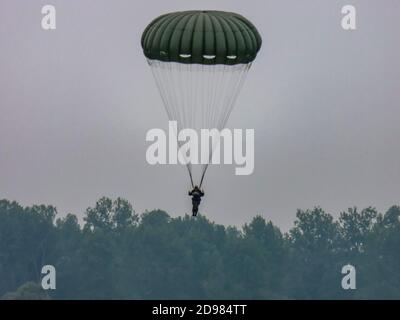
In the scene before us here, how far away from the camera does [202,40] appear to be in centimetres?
12781

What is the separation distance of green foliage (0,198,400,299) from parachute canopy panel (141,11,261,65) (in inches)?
2154

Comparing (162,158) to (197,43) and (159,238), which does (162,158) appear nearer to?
(159,238)

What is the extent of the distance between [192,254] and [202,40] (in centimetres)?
6041

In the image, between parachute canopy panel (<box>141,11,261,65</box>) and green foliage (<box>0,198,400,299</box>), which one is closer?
parachute canopy panel (<box>141,11,261,65</box>)

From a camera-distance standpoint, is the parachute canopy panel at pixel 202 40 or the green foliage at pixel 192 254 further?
the green foliage at pixel 192 254

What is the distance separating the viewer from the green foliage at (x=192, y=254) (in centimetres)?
18562

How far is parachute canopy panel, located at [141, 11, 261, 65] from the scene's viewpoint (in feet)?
419

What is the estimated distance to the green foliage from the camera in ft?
609

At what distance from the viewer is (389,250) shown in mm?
189500

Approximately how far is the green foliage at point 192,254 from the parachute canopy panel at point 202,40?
54.7m

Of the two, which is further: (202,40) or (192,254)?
(192,254)

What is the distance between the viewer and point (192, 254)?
18725 centimetres
